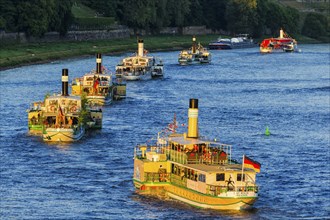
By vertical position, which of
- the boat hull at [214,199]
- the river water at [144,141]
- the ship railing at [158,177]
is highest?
the ship railing at [158,177]

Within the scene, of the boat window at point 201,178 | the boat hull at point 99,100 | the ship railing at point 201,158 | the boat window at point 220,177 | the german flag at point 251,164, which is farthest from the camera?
the boat hull at point 99,100

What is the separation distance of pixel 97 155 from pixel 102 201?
21.2 metres

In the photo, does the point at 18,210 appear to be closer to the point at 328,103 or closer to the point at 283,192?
the point at 283,192

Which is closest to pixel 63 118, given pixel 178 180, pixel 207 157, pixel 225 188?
pixel 178 180

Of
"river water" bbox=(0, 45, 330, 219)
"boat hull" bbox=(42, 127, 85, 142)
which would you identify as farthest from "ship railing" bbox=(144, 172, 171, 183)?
"boat hull" bbox=(42, 127, 85, 142)

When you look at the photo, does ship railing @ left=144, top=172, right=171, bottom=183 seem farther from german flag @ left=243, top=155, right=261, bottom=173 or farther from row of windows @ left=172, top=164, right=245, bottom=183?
german flag @ left=243, top=155, right=261, bottom=173

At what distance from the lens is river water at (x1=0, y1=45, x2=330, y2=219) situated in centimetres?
8344

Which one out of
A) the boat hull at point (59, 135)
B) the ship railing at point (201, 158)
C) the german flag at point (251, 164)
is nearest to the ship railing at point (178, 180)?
the ship railing at point (201, 158)

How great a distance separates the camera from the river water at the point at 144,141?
8344cm

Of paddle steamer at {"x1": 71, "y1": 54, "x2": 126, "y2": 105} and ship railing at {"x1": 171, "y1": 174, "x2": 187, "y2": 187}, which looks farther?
paddle steamer at {"x1": 71, "y1": 54, "x2": 126, "y2": 105}

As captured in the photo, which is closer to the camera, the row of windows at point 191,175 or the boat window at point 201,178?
the row of windows at point 191,175

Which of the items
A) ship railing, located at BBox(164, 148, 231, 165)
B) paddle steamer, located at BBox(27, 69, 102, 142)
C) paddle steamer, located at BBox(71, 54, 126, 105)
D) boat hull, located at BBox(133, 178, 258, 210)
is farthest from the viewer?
paddle steamer, located at BBox(71, 54, 126, 105)

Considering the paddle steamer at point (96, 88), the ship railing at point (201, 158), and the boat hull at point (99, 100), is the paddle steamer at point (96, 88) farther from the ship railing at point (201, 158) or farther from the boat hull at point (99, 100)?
the ship railing at point (201, 158)

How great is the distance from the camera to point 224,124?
133500mm
